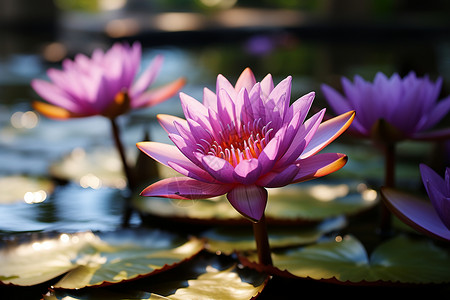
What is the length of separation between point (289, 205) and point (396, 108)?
1.46 ft

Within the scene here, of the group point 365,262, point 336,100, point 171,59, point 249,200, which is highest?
point 171,59

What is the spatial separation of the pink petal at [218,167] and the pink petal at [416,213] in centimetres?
29

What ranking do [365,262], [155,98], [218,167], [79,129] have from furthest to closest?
[79,129] < [155,98] < [365,262] < [218,167]

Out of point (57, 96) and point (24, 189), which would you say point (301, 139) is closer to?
point (57, 96)

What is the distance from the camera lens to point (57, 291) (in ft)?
2.95

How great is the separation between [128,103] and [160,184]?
0.58 m

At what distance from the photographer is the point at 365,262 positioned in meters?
1.03

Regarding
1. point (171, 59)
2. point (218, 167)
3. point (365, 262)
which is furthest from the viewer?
point (171, 59)

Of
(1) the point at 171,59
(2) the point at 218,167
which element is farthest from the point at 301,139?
(1) the point at 171,59

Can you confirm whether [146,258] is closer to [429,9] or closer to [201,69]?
[201,69]

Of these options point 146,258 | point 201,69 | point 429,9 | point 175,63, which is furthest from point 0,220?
point 429,9

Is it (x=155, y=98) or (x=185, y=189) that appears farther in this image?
(x=155, y=98)

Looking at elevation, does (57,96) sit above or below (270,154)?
above

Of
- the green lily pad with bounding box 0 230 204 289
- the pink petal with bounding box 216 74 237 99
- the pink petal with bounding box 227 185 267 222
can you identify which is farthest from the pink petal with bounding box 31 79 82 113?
the pink petal with bounding box 227 185 267 222
